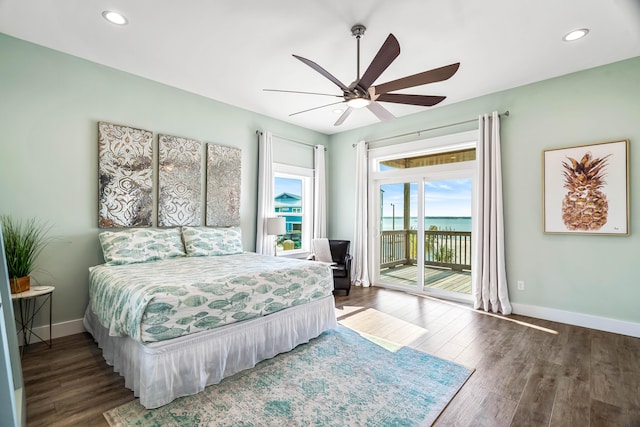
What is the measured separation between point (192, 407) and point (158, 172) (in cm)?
284

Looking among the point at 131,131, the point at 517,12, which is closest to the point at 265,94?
the point at 131,131

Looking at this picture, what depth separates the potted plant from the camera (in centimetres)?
268

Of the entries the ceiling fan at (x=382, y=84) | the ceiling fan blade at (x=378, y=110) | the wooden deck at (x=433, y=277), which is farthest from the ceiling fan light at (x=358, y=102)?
the wooden deck at (x=433, y=277)

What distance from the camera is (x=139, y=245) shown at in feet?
10.9

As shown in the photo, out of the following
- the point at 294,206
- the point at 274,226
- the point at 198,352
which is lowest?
the point at 198,352

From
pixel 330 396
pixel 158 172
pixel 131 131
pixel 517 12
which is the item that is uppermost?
pixel 517 12

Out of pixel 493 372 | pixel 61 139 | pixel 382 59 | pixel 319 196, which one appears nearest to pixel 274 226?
pixel 319 196

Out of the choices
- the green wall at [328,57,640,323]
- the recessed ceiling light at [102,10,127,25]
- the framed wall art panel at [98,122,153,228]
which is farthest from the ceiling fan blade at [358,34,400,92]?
the framed wall art panel at [98,122,153,228]

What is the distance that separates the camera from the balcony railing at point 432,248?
15.6 feet

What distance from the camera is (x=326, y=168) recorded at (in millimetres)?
6285

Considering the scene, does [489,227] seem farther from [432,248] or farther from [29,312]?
[29,312]

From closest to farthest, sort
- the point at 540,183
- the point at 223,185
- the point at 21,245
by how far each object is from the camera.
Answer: the point at 21,245 → the point at 540,183 → the point at 223,185

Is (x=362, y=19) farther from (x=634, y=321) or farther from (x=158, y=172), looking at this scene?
(x=634, y=321)

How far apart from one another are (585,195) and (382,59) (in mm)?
3027
